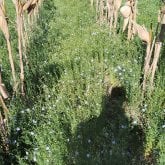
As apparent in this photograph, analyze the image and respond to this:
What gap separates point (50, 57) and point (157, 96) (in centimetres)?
216

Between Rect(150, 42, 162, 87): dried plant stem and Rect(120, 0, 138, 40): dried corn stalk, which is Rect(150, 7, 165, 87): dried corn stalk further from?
Rect(120, 0, 138, 40): dried corn stalk

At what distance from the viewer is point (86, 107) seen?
4.25 metres

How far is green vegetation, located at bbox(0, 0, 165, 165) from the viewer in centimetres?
362

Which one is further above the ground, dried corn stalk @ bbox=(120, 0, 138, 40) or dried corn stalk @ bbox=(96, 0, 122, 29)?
dried corn stalk @ bbox=(120, 0, 138, 40)

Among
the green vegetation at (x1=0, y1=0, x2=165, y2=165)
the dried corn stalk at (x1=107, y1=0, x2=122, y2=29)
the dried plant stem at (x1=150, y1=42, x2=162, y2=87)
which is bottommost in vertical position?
the green vegetation at (x1=0, y1=0, x2=165, y2=165)

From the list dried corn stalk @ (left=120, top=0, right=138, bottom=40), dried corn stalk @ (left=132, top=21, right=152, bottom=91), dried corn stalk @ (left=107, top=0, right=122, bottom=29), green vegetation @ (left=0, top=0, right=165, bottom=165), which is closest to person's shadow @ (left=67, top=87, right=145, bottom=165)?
green vegetation @ (left=0, top=0, right=165, bottom=165)

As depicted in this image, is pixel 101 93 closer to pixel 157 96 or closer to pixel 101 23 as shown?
pixel 157 96

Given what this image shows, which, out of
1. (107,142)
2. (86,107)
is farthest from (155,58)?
(107,142)

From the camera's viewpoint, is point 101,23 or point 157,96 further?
point 101,23

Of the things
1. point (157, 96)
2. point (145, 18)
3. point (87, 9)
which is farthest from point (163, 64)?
point (87, 9)

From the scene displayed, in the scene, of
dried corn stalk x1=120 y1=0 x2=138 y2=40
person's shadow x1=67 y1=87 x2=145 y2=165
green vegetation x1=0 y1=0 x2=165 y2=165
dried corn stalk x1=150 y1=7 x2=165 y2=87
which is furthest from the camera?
dried corn stalk x1=120 y1=0 x2=138 y2=40

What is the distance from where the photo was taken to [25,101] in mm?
4594

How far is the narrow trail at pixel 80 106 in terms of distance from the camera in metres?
3.59

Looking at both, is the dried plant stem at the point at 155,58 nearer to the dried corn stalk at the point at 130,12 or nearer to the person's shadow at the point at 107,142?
the person's shadow at the point at 107,142
